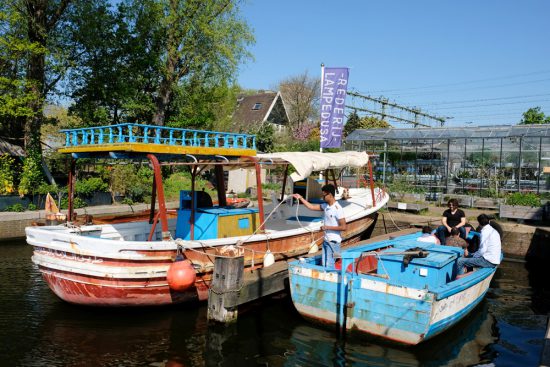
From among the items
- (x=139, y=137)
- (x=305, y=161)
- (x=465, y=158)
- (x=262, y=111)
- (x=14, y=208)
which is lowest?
(x=14, y=208)

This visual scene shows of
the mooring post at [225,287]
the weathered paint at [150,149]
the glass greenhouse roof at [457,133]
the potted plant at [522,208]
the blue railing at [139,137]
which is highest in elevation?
the glass greenhouse roof at [457,133]

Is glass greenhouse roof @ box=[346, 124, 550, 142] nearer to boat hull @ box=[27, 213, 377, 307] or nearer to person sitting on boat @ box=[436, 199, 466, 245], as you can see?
person sitting on boat @ box=[436, 199, 466, 245]

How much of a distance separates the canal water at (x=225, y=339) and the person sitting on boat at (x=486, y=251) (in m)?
1.20

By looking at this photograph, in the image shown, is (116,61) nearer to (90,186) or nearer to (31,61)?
(31,61)

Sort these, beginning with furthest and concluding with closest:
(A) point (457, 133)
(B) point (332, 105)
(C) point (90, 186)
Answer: (A) point (457, 133) → (C) point (90, 186) → (B) point (332, 105)

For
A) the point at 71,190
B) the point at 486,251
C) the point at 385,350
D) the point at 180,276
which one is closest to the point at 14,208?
the point at 71,190

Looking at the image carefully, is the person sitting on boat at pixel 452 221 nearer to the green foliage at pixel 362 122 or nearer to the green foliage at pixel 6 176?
the green foliage at pixel 6 176

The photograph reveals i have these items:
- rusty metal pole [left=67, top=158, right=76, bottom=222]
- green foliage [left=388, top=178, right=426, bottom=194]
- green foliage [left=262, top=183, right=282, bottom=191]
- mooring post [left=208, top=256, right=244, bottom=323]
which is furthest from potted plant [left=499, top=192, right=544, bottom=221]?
rusty metal pole [left=67, top=158, right=76, bottom=222]

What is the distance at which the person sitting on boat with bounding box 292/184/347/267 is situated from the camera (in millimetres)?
8500

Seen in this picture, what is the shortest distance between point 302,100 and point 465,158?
29818mm

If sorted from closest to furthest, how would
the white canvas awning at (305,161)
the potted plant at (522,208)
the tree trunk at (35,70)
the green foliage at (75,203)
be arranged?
the white canvas awning at (305,161) → the potted plant at (522,208) → the green foliage at (75,203) → the tree trunk at (35,70)

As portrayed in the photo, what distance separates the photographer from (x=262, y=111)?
143ft

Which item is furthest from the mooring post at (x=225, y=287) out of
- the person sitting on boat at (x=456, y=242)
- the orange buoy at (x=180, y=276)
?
the person sitting on boat at (x=456, y=242)

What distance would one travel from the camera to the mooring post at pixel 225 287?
835 cm
